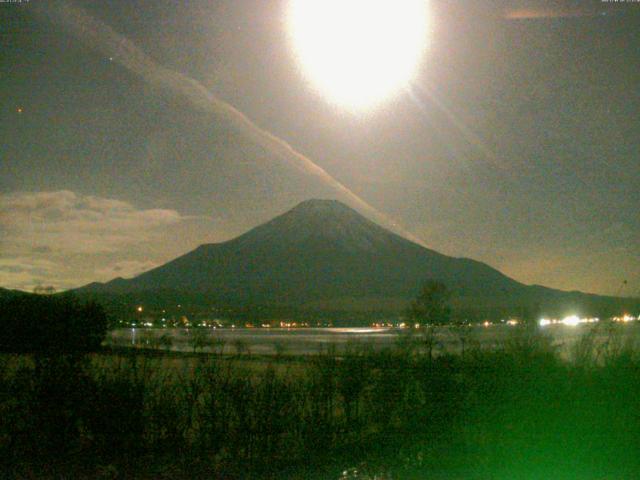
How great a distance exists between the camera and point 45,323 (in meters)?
19.2

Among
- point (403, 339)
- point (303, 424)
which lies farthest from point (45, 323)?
point (303, 424)

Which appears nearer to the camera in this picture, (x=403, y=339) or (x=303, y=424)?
(x=303, y=424)

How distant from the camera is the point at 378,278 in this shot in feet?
347

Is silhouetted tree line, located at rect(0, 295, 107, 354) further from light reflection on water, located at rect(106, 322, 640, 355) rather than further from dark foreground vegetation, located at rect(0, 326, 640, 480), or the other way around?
dark foreground vegetation, located at rect(0, 326, 640, 480)

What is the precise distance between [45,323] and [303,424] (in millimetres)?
11500

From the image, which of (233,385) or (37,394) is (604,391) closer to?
(233,385)

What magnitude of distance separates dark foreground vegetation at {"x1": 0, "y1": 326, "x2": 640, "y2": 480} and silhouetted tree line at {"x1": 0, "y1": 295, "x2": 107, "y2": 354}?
7.83ft

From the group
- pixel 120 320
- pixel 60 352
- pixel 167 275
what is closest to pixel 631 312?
pixel 60 352

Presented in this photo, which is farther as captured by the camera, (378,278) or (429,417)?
(378,278)

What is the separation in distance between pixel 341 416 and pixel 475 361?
3.34 meters

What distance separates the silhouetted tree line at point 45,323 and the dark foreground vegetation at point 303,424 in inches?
94.0

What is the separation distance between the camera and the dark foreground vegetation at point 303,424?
884cm

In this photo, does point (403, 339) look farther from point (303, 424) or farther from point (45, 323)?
point (45, 323)

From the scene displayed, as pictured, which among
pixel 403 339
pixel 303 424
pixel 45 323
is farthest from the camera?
pixel 45 323
